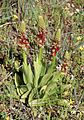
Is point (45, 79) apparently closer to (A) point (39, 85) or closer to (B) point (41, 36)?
(A) point (39, 85)

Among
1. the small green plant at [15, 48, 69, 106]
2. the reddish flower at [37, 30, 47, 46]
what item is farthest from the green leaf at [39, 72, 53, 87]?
the reddish flower at [37, 30, 47, 46]

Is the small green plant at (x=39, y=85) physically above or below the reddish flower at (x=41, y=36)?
below

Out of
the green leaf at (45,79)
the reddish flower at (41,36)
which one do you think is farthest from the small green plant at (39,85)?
the reddish flower at (41,36)

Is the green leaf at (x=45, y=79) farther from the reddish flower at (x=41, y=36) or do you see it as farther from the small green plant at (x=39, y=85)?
the reddish flower at (x=41, y=36)

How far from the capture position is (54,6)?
3.31 m

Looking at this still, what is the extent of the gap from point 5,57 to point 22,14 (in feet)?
2.09

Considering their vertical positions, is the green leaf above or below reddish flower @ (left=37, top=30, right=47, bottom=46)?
below

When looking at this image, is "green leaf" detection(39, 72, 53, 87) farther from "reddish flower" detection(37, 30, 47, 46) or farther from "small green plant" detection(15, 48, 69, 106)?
"reddish flower" detection(37, 30, 47, 46)

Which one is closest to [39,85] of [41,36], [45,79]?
[45,79]

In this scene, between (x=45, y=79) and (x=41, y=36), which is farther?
(x=45, y=79)

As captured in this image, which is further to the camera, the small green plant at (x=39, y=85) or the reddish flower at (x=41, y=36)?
the small green plant at (x=39, y=85)

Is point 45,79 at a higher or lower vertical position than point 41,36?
lower

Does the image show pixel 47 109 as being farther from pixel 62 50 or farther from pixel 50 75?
pixel 62 50

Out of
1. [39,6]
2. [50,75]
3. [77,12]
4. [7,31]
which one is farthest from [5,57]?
[77,12]
